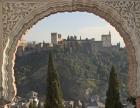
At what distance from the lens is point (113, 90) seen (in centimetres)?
1884

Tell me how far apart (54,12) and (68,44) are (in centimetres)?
4904

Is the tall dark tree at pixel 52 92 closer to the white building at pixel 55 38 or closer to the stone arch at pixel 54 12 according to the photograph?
the stone arch at pixel 54 12

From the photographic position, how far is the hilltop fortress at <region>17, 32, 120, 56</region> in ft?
188

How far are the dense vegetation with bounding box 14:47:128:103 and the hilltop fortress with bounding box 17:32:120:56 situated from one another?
79cm

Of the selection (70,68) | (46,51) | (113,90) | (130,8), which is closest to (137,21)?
(130,8)

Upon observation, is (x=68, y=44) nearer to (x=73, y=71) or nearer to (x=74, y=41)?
(x=74, y=41)

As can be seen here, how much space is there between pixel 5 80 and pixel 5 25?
3.01 ft

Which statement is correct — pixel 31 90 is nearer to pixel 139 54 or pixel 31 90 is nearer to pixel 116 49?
pixel 116 49

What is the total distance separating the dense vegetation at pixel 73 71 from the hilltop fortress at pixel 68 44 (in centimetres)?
79

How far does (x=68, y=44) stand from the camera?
5769 cm

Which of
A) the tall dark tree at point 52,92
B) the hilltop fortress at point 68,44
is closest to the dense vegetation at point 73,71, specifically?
the hilltop fortress at point 68,44

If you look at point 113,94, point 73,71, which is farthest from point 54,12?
point 73,71

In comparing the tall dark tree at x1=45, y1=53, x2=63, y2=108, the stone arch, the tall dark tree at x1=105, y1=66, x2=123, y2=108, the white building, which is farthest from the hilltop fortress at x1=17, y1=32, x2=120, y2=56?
the stone arch

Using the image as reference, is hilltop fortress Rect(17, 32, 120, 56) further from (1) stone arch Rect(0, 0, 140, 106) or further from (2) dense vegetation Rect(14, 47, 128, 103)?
(1) stone arch Rect(0, 0, 140, 106)
